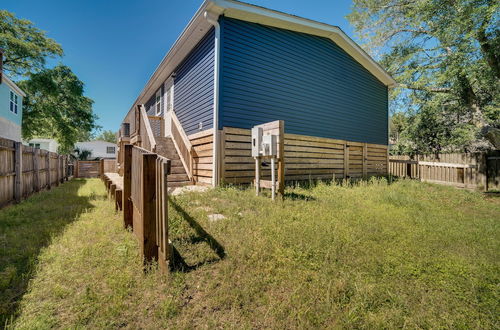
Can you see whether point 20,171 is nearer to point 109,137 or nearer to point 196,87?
point 196,87

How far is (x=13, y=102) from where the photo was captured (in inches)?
628

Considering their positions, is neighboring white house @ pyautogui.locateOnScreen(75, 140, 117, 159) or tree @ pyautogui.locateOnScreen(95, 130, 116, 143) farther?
tree @ pyautogui.locateOnScreen(95, 130, 116, 143)

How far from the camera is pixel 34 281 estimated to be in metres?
2.27

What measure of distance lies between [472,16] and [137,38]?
745 inches

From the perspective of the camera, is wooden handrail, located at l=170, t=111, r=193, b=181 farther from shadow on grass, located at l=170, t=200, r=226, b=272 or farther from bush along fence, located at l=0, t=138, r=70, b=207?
bush along fence, located at l=0, t=138, r=70, b=207

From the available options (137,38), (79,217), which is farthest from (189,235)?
(137,38)

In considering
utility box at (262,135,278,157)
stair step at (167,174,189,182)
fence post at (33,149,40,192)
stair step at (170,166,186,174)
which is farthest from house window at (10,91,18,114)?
utility box at (262,135,278,157)

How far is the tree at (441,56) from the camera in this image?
902 centimetres

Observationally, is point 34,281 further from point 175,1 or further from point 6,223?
point 175,1

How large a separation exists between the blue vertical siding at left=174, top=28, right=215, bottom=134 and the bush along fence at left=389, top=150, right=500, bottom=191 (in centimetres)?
1096

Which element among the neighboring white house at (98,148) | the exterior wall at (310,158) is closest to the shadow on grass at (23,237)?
the exterior wall at (310,158)

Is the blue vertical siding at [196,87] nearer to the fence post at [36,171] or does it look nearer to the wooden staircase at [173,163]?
the wooden staircase at [173,163]

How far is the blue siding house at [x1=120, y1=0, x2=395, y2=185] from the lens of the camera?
22.2 ft

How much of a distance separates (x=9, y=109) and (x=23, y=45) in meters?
6.56
